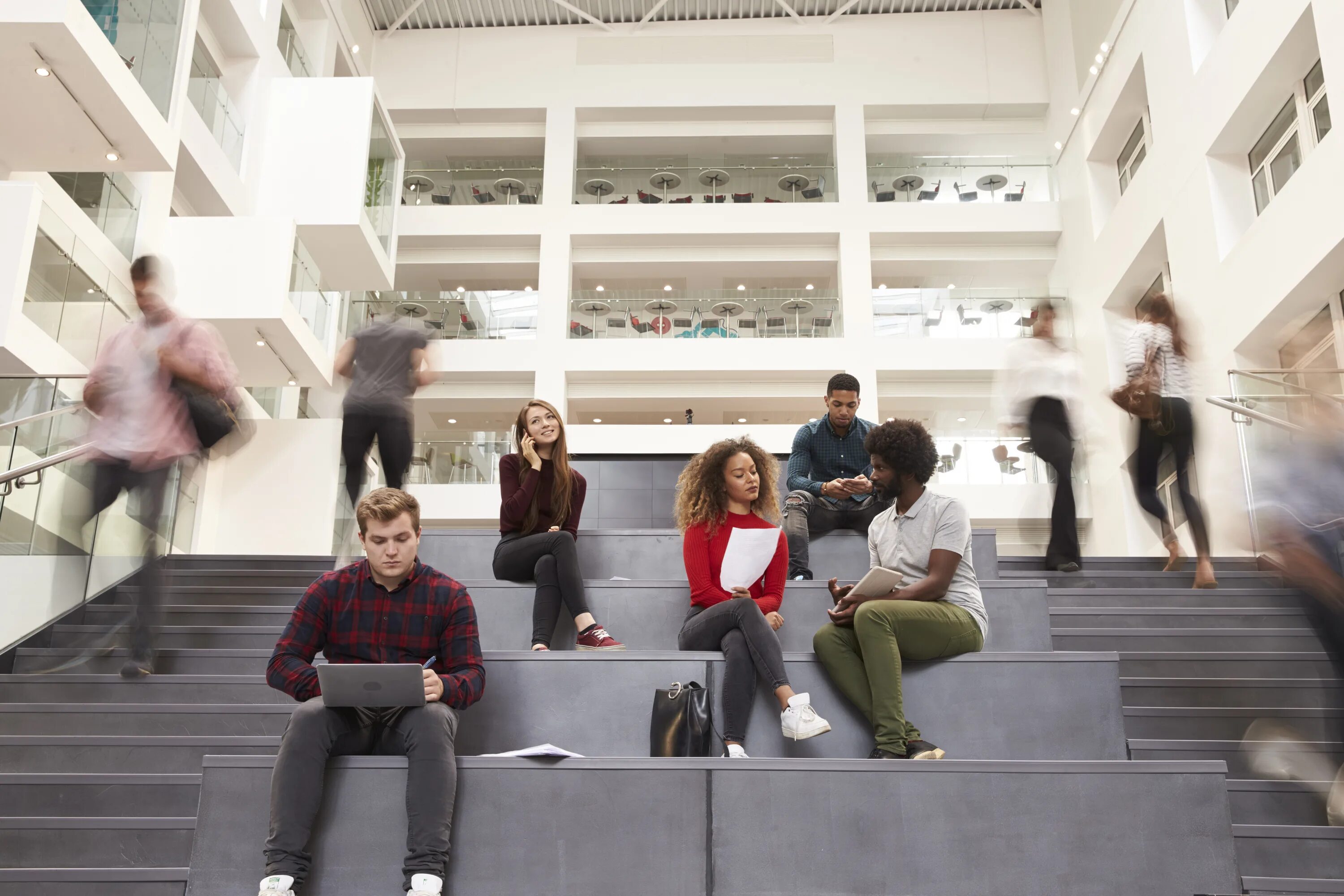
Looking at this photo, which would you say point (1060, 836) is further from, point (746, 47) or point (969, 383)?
point (746, 47)

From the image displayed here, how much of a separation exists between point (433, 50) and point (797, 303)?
7.30m

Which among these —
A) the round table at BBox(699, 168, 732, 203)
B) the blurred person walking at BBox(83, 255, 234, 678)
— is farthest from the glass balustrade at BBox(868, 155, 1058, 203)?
the blurred person walking at BBox(83, 255, 234, 678)

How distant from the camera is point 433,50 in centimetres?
1786

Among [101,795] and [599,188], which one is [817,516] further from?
[599,188]

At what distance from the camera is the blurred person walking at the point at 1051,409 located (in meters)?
5.74

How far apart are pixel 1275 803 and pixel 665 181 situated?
49.2 feet

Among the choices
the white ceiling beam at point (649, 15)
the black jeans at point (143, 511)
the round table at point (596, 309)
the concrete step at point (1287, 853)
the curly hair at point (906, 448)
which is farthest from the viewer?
the white ceiling beam at point (649, 15)

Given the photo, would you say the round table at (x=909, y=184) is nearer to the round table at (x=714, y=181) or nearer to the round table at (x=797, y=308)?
the round table at (x=797, y=308)

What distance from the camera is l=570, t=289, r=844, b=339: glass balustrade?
16.3 meters

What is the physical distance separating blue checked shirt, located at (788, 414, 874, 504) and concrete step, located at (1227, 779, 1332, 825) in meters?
2.46

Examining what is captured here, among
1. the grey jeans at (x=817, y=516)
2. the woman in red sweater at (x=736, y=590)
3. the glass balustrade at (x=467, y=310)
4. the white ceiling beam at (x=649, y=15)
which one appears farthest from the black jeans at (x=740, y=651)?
the white ceiling beam at (x=649, y=15)

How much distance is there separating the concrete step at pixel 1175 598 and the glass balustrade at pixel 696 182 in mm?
12834

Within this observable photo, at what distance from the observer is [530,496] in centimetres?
480

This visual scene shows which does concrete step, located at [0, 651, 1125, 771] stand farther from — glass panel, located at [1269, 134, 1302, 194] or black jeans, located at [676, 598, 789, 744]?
glass panel, located at [1269, 134, 1302, 194]
